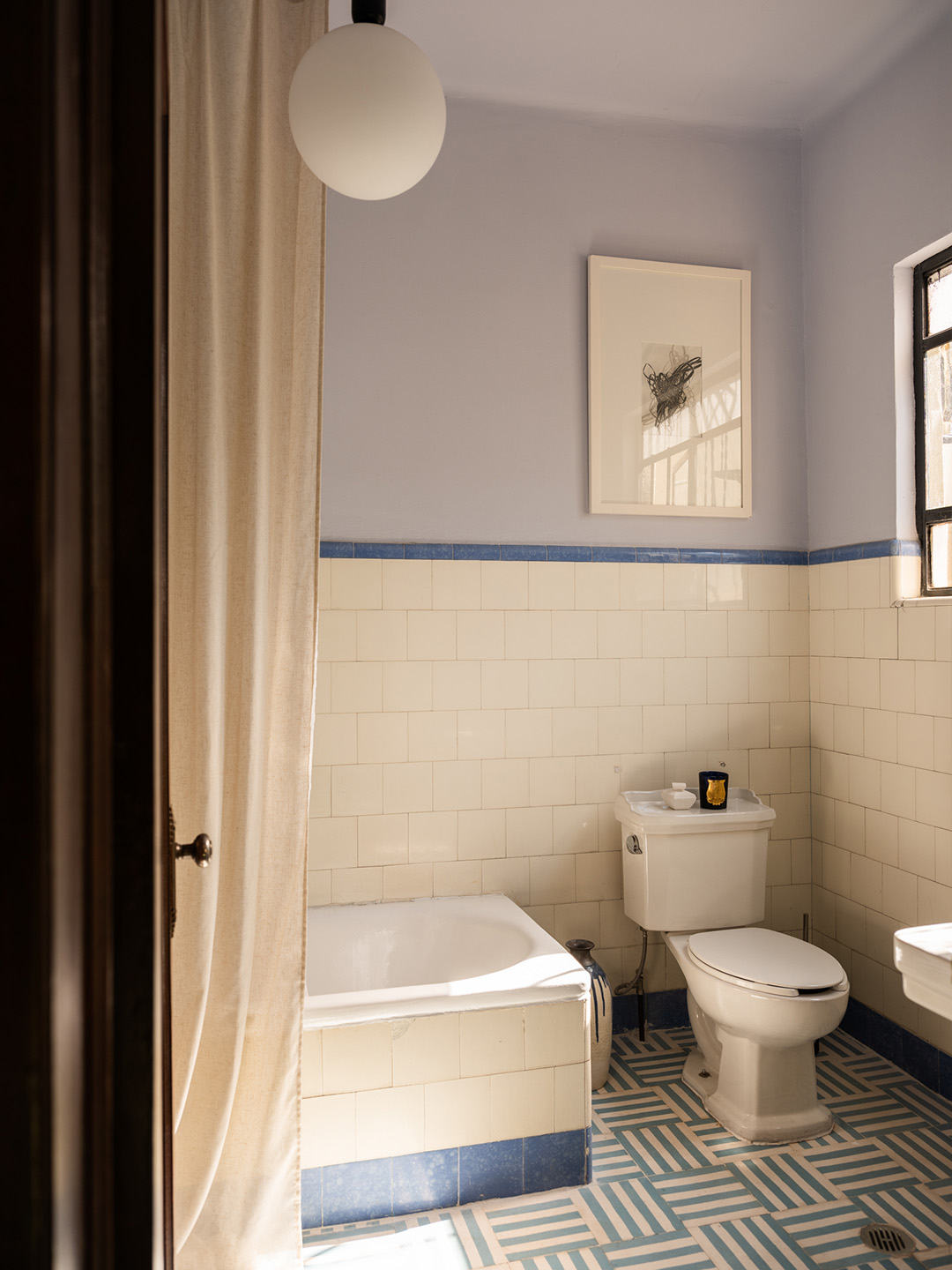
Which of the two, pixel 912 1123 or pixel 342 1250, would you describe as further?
pixel 912 1123

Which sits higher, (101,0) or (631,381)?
(631,381)

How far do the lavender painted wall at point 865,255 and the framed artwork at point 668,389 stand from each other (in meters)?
0.27

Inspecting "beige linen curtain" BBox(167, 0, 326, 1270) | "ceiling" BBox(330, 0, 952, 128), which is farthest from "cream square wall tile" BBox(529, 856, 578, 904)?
"ceiling" BBox(330, 0, 952, 128)

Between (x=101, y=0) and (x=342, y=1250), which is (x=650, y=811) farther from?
(x=101, y=0)

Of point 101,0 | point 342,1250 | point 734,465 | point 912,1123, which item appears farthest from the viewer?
point 734,465

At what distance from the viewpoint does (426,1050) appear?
2.01 m

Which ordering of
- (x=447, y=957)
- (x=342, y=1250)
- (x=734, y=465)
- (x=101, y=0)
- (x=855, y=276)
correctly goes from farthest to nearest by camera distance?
(x=734, y=465)
(x=855, y=276)
(x=447, y=957)
(x=342, y=1250)
(x=101, y=0)

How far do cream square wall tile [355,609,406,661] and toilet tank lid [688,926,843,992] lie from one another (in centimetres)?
126

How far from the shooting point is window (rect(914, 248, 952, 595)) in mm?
2646

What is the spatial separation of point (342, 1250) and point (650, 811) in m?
1.45

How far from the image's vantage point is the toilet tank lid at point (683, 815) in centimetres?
269

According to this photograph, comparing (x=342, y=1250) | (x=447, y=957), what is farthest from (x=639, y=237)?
(x=342, y=1250)

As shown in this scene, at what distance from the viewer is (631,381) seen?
116 inches

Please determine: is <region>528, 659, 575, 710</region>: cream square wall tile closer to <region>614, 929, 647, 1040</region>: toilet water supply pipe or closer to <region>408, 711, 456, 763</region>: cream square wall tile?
<region>408, 711, 456, 763</region>: cream square wall tile
